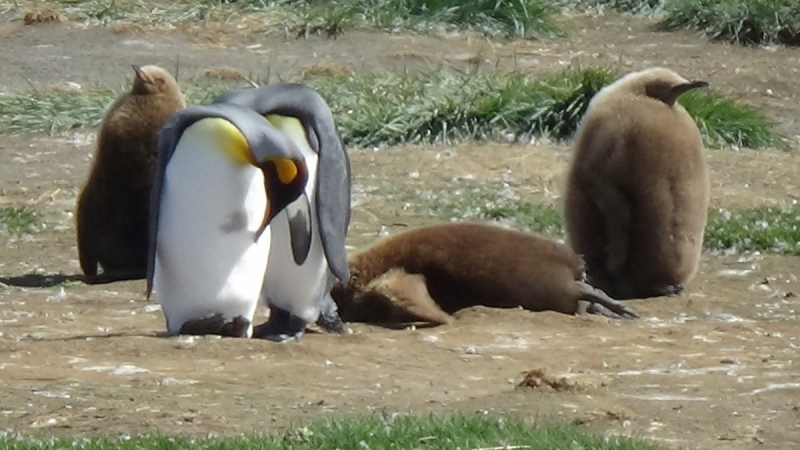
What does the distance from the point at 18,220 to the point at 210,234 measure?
140 inches

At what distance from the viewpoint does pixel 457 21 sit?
59.4 feet

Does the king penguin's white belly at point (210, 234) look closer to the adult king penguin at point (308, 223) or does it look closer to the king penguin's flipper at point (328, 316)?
the adult king penguin at point (308, 223)

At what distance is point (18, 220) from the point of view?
974cm

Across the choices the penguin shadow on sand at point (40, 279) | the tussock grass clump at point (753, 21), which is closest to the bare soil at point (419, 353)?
the penguin shadow on sand at point (40, 279)

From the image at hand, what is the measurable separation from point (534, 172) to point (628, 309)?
4.03 meters

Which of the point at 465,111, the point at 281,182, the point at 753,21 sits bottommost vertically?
the point at 753,21

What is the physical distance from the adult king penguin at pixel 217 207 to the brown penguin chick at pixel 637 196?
197 cm

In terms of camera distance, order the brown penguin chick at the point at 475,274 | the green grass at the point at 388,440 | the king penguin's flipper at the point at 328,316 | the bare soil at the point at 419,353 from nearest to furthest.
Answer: the green grass at the point at 388,440
the bare soil at the point at 419,353
the king penguin's flipper at the point at 328,316
the brown penguin chick at the point at 475,274

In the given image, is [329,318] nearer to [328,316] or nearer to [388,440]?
[328,316]

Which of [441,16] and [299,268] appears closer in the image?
[299,268]

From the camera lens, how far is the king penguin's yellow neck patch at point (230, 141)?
6.43 metres

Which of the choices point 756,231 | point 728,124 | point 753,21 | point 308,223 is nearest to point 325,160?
point 308,223

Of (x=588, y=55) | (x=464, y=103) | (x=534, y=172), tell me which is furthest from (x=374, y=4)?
(x=534, y=172)

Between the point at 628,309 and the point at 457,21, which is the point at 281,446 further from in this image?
the point at 457,21
